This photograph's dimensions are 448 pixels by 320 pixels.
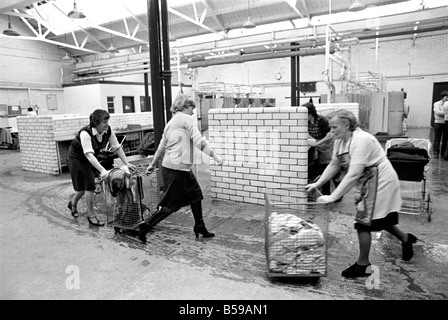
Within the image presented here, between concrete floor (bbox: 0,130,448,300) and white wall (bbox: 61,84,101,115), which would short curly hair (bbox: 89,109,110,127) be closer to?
concrete floor (bbox: 0,130,448,300)

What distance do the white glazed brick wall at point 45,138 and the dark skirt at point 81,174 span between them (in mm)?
4202

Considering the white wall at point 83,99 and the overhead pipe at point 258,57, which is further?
the white wall at point 83,99

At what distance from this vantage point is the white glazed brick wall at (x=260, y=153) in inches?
182

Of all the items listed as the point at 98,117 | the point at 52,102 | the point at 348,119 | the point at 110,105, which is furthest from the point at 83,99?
the point at 348,119

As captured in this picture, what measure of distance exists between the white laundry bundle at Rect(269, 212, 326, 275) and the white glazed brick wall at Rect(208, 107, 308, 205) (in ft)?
6.25

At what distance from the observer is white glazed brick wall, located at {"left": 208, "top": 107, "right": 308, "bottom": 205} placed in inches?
182

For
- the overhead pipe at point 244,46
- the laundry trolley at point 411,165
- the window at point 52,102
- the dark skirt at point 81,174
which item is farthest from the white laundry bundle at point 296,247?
the window at point 52,102

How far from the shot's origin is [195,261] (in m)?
3.31

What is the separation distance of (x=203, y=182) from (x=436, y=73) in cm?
1550

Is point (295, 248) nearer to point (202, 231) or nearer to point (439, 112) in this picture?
point (202, 231)

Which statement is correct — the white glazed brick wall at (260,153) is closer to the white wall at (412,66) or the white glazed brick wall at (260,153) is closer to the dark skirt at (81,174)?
the dark skirt at (81,174)
